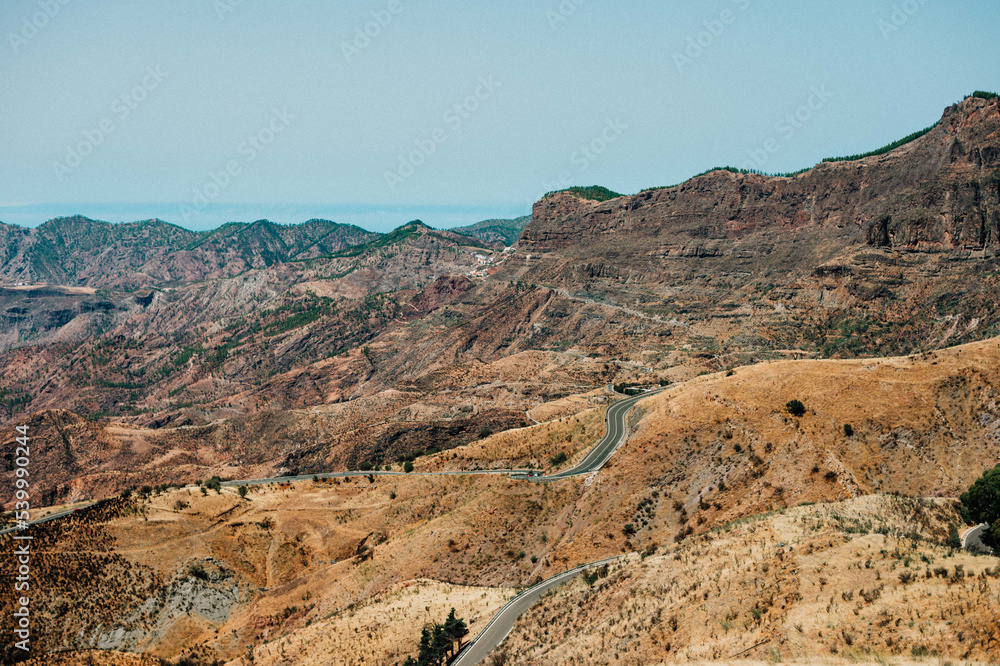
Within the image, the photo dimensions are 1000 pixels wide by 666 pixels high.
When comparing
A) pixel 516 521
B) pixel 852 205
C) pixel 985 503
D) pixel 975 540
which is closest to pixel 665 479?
pixel 516 521

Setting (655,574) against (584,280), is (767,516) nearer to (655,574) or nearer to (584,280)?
(655,574)

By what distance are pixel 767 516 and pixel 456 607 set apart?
21445 mm

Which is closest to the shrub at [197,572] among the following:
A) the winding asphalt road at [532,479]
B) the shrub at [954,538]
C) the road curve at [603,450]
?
the winding asphalt road at [532,479]

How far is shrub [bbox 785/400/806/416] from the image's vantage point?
49.6 metres

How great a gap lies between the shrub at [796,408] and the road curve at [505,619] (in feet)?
65.7

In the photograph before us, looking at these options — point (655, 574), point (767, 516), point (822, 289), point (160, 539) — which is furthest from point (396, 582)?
point (822, 289)

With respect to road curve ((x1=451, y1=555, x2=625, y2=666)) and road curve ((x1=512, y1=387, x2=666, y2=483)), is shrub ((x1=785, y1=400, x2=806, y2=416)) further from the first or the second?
road curve ((x1=451, y1=555, x2=625, y2=666))

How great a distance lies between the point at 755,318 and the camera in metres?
121

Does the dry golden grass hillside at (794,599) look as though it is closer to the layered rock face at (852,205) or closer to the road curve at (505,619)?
the road curve at (505,619)

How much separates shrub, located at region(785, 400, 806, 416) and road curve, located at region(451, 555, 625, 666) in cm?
2003

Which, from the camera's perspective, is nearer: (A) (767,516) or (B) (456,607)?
(A) (767,516)

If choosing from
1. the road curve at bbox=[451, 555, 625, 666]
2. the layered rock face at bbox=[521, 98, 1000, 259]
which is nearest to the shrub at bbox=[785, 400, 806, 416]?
the road curve at bbox=[451, 555, 625, 666]

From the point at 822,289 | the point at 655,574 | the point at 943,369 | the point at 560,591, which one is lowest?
the point at 560,591

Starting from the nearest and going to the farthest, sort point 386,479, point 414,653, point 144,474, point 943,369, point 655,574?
point 655,574 < point 414,653 < point 943,369 < point 386,479 < point 144,474
